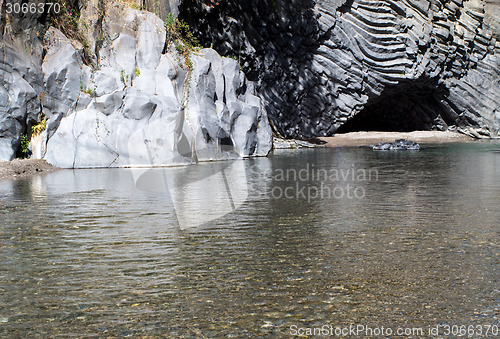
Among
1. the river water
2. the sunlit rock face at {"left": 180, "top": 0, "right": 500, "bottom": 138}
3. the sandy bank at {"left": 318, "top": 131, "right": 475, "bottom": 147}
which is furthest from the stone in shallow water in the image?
the river water

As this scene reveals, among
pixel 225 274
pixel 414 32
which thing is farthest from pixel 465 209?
pixel 414 32

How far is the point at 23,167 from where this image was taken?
15.4 meters

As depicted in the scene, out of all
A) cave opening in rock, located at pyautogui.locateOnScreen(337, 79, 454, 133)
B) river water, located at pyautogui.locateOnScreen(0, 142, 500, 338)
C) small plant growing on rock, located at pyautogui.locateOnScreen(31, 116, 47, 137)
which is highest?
cave opening in rock, located at pyautogui.locateOnScreen(337, 79, 454, 133)

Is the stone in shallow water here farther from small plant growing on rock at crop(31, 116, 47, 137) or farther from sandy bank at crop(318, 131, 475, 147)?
small plant growing on rock at crop(31, 116, 47, 137)

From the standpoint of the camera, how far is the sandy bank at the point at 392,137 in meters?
29.4

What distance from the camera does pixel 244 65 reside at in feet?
90.8

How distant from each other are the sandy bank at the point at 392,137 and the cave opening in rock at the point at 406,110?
1.26m

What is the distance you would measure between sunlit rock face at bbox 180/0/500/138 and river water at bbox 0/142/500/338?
18.1 metres

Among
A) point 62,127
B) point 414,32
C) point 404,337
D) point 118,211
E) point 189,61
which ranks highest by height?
point 414,32

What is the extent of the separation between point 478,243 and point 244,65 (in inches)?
887

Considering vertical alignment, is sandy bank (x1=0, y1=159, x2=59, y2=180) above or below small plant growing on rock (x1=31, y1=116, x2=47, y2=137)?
below

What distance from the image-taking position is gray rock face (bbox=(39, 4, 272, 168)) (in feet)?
56.5

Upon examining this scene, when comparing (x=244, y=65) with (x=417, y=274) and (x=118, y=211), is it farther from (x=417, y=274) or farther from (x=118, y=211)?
(x=417, y=274)

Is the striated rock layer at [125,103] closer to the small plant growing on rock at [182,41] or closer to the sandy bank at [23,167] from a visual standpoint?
the small plant growing on rock at [182,41]
